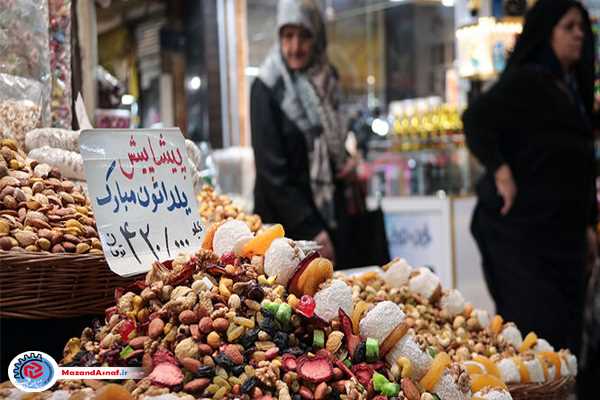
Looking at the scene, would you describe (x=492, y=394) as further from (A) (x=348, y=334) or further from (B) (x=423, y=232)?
(B) (x=423, y=232)

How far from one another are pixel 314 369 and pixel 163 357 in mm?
181

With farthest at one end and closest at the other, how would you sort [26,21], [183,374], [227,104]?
[227,104] < [26,21] < [183,374]

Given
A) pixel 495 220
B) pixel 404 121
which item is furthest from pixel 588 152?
pixel 404 121

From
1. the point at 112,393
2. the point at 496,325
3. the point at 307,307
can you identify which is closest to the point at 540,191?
the point at 496,325

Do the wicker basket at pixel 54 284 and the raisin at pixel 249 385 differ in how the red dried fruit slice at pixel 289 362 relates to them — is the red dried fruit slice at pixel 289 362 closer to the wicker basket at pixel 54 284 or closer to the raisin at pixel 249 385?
the raisin at pixel 249 385

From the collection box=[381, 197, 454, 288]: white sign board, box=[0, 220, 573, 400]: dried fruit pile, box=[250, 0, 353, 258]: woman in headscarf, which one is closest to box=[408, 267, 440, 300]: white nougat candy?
box=[0, 220, 573, 400]: dried fruit pile

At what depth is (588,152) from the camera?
9.64 feet

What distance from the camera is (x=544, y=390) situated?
5.03 feet

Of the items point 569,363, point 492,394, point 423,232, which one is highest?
point 492,394

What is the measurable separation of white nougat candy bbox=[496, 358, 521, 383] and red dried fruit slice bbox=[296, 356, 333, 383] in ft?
1.89

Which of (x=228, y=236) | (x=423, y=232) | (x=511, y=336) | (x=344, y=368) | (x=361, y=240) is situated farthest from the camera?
(x=423, y=232)

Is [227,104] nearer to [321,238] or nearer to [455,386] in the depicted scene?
[321,238]

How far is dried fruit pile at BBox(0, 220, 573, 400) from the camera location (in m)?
0.97

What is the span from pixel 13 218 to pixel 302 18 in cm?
211
